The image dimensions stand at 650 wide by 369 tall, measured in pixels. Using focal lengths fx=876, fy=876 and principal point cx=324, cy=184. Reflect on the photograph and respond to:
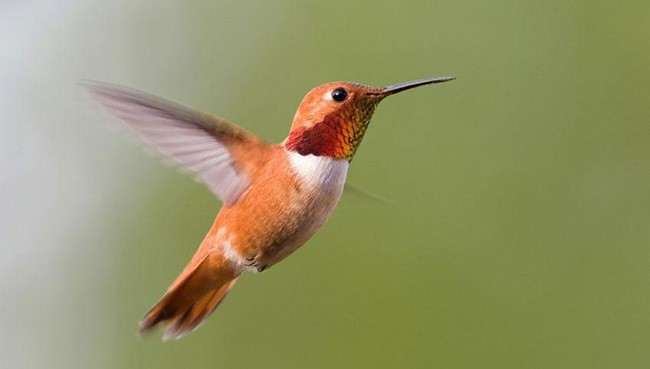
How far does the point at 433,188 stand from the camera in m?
2.97

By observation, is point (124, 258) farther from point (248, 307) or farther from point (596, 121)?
point (596, 121)

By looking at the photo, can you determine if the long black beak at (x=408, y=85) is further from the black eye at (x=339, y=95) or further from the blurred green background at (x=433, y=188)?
the blurred green background at (x=433, y=188)

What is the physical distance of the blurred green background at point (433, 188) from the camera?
2.84m

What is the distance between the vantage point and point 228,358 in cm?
301

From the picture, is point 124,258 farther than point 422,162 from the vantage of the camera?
Yes

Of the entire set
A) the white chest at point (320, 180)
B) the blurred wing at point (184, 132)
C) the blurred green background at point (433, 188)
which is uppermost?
the blurred wing at point (184, 132)

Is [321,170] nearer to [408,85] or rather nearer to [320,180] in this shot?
[320,180]

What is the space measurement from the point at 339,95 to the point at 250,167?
20cm

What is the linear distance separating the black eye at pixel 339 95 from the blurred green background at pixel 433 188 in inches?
67.3

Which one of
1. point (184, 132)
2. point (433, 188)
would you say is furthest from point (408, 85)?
point (433, 188)

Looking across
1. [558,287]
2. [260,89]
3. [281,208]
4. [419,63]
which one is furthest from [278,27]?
[281,208]

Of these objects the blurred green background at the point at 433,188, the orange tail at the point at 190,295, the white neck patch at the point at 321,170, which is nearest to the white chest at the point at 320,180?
the white neck patch at the point at 321,170

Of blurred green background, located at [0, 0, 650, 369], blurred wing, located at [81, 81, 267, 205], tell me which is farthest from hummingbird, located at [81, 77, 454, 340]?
blurred green background, located at [0, 0, 650, 369]

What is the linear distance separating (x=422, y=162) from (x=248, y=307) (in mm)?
770
